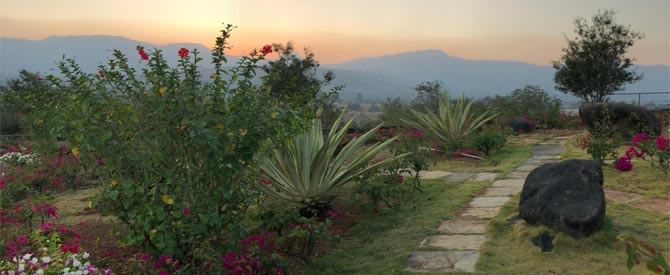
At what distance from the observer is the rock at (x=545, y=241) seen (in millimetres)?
3775

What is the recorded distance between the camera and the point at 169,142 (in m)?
3.02

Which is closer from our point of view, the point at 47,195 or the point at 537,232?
the point at 537,232

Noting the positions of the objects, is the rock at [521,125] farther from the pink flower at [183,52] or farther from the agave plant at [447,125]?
the pink flower at [183,52]

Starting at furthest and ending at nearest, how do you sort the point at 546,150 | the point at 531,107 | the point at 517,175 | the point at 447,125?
the point at 531,107
the point at 447,125
the point at 546,150
the point at 517,175

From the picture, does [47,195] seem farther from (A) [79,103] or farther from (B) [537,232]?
(B) [537,232]

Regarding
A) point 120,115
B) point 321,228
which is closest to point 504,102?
point 321,228

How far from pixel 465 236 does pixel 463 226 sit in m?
0.31

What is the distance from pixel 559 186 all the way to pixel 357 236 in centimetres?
→ 175

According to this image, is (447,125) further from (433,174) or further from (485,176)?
(485,176)

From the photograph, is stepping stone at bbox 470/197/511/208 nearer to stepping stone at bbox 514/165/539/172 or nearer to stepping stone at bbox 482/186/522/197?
stepping stone at bbox 482/186/522/197

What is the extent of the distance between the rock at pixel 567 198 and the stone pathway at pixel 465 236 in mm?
473

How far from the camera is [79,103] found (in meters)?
3.10

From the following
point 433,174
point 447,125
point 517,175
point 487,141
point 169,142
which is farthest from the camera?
point 447,125

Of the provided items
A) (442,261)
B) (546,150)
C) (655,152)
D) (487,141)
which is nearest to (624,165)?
(655,152)
